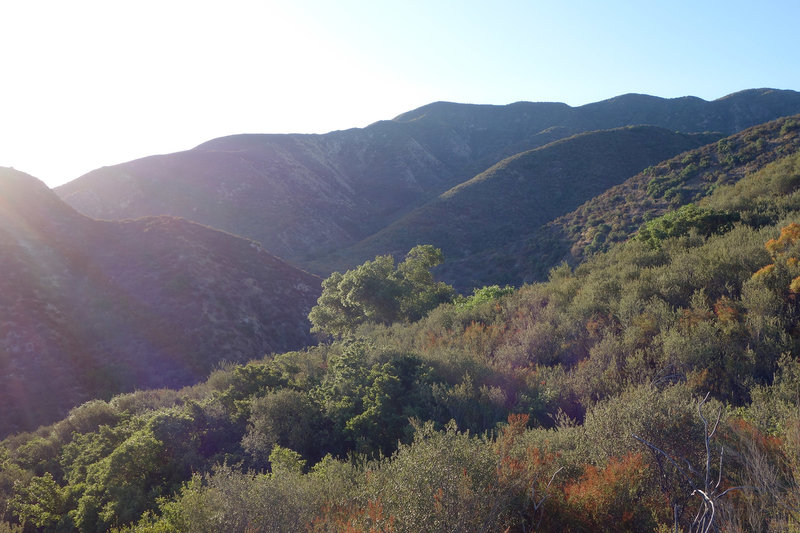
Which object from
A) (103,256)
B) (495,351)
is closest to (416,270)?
(495,351)

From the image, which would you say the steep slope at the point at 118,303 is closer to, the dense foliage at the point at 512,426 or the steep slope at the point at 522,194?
the dense foliage at the point at 512,426

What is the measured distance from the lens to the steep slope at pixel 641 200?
2756cm

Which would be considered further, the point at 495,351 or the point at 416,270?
the point at 416,270

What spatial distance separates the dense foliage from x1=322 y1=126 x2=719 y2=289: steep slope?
2651 centimetres

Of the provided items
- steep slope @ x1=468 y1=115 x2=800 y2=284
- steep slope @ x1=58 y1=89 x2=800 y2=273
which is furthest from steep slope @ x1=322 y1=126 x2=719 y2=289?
steep slope @ x1=58 y1=89 x2=800 y2=273

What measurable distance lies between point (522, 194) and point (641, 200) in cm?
1947

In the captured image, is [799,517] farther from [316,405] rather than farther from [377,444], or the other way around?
[316,405]

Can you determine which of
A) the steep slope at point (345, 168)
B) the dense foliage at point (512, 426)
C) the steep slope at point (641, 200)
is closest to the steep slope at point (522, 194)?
the steep slope at point (641, 200)

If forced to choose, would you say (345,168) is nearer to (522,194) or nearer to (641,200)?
(522,194)

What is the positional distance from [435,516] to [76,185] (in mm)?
67634

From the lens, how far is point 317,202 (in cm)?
6097

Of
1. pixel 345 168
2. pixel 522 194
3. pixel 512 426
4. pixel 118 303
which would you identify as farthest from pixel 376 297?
pixel 345 168

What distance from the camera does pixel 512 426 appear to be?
18.4 ft

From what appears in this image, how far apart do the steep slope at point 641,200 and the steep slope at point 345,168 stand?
69.8 ft
